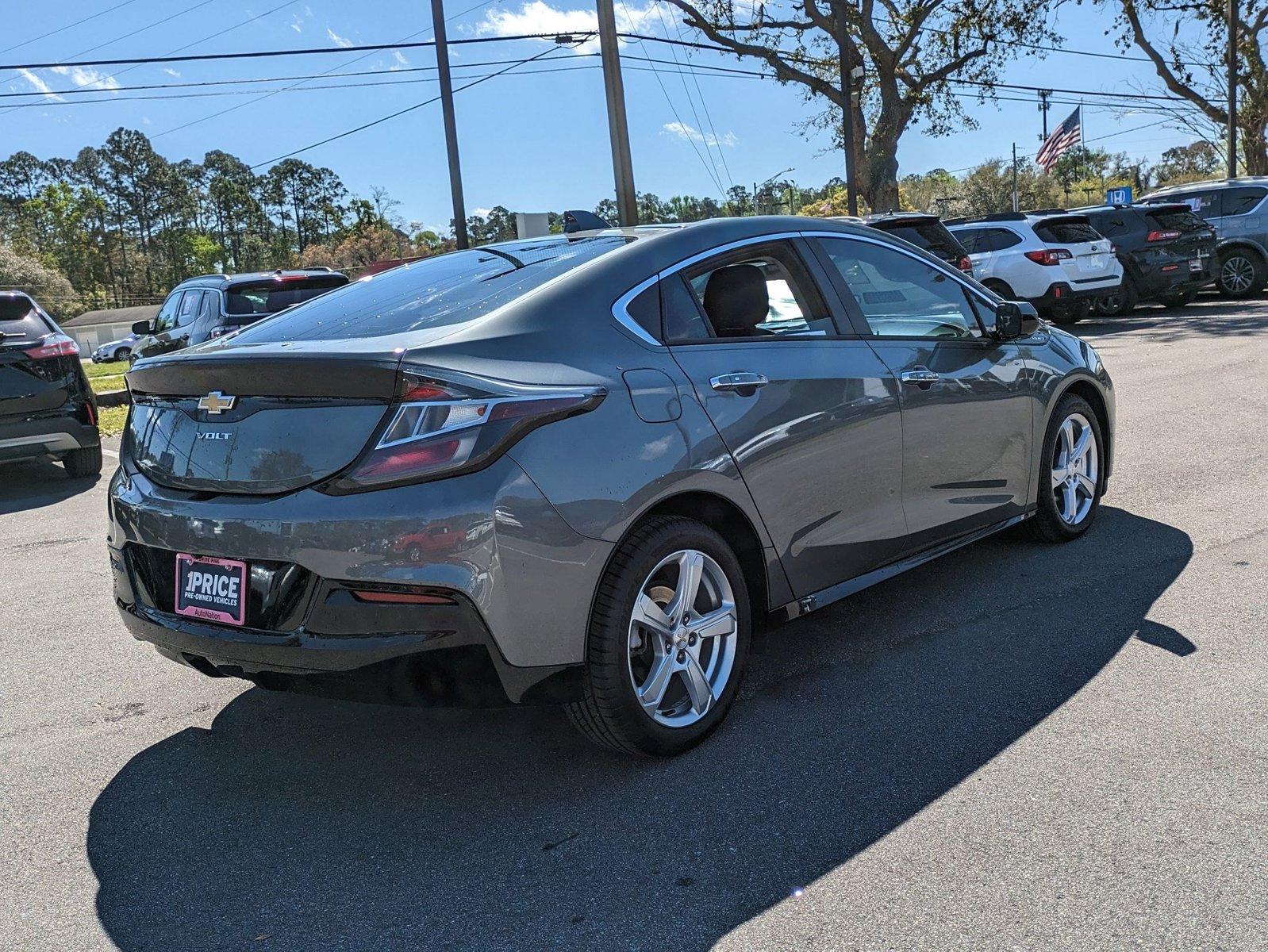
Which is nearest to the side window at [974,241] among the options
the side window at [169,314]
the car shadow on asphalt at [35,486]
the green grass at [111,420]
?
the side window at [169,314]

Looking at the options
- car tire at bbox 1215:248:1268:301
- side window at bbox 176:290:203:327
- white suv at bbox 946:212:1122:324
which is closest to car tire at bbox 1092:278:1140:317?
white suv at bbox 946:212:1122:324

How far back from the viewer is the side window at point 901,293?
14.0 feet

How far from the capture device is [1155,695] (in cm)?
366

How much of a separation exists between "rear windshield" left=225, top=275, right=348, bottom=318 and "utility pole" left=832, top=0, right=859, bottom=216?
17268 millimetres

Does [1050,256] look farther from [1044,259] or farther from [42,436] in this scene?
[42,436]

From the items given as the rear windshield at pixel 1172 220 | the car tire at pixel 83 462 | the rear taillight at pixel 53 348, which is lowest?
the car tire at pixel 83 462

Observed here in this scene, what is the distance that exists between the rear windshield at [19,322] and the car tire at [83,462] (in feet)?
3.28

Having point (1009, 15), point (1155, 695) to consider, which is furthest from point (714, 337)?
point (1009, 15)

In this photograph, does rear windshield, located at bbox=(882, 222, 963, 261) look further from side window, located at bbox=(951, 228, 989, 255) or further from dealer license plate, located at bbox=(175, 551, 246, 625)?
dealer license plate, located at bbox=(175, 551, 246, 625)

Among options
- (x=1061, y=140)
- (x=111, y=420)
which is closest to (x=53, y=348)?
(x=111, y=420)

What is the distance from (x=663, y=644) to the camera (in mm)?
3344

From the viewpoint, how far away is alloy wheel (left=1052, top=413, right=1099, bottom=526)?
527 cm

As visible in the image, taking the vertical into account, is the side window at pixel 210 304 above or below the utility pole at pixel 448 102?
below

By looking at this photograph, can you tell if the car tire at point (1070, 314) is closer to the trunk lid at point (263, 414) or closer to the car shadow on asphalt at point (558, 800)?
the car shadow on asphalt at point (558, 800)
